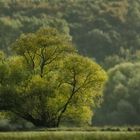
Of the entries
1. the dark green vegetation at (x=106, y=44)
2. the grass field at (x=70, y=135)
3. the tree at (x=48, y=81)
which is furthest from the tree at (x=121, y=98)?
the grass field at (x=70, y=135)

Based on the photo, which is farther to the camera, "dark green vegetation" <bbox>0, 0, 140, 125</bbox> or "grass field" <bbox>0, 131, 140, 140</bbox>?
"dark green vegetation" <bbox>0, 0, 140, 125</bbox>

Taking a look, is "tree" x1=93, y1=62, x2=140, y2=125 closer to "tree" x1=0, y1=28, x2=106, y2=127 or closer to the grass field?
"tree" x1=0, y1=28, x2=106, y2=127

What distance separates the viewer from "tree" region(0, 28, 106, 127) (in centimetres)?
5703

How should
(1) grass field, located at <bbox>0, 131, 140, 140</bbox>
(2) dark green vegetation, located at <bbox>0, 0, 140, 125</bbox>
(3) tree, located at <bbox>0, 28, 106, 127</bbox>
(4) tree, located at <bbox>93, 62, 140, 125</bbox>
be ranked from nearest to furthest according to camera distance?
(1) grass field, located at <bbox>0, 131, 140, 140</bbox>
(3) tree, located at <bbox>0, 28, 106, 127</bbox>
(4) tree, located at <bbox>93, 62, 140, 125</bbox>
(2) dark green vegetation, located at <bbox>0, 0, 140, 125</bbox>

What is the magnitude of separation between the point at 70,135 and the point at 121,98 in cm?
8030

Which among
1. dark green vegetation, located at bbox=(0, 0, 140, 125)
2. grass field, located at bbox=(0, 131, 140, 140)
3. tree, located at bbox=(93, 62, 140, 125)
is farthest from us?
dark green vegetation, located at bbox=(0, 0, 140, 125)

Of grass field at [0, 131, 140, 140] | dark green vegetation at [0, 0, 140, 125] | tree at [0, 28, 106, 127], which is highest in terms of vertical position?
dark green vegetation at [0, 0, 140, 125]

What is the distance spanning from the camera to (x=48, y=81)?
5866 centimetres

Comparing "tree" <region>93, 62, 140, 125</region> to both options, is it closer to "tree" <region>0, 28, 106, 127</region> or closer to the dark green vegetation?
the dark green vegetation

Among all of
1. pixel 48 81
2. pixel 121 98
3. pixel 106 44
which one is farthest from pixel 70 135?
pixel 106 44

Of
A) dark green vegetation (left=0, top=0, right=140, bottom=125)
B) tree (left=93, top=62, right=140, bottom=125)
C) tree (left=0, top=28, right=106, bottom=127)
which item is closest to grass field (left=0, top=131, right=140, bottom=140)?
tree (left=0, top=28, right=106, bottom=127)

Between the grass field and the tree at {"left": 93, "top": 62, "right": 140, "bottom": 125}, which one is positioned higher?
the tree at {"left": 93, "top": 62, "right": 140, "bottom": 125}

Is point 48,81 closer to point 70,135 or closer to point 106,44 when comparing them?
point 70,135

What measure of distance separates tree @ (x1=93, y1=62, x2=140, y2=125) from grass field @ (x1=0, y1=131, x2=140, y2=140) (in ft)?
223
